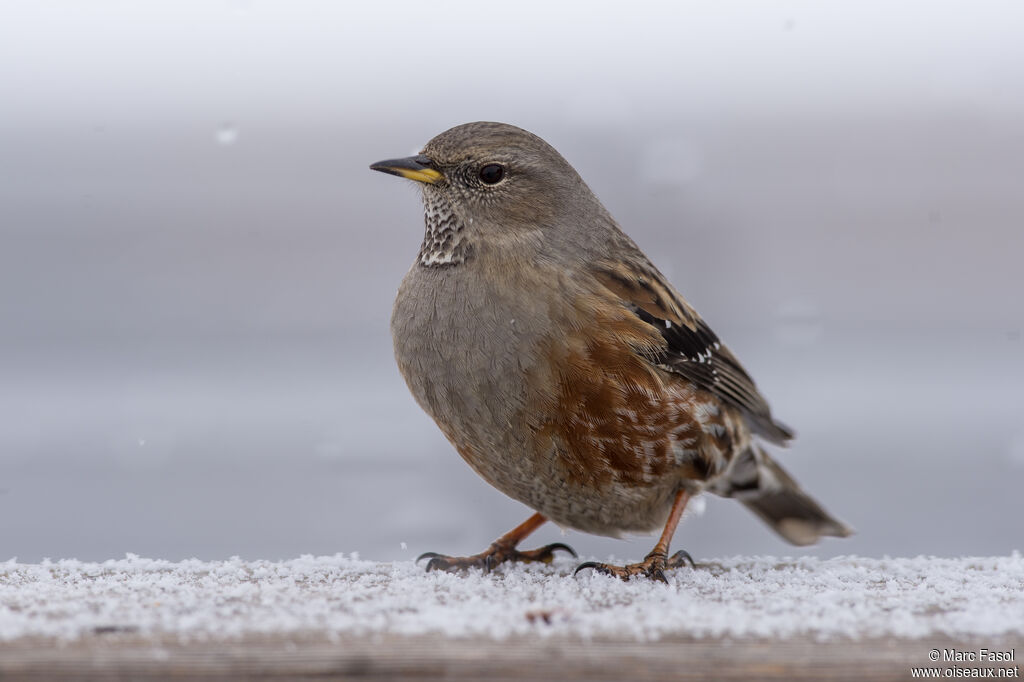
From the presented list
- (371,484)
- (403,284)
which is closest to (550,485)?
(403,284)

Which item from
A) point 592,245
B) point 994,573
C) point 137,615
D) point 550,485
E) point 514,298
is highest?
point 592,245

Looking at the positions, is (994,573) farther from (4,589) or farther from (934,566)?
(4,589)

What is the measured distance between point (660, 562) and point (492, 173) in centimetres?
139

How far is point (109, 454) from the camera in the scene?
554 cm

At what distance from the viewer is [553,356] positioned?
3244mm

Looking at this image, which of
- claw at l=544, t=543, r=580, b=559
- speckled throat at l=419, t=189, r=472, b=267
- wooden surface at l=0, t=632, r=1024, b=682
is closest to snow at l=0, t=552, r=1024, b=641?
wooden surface at l=0, t=632, r=1024, b=682

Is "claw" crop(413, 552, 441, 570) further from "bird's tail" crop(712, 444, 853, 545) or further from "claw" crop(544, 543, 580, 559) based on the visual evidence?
"bird's tail" crop(712, 444, 853, 545)

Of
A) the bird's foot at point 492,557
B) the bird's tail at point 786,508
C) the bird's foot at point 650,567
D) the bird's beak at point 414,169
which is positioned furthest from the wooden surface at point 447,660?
the bird's tail at point 786,508

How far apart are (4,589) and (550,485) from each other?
59.7 inches

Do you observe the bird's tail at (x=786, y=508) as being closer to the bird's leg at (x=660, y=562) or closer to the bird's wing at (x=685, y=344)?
the bird's wing at (x=685, y=344)

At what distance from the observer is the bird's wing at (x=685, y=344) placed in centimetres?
363

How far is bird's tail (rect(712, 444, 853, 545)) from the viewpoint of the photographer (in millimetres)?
4375

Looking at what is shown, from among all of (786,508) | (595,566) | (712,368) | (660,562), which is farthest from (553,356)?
(786,508)

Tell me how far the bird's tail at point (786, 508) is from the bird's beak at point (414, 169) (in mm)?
1688
